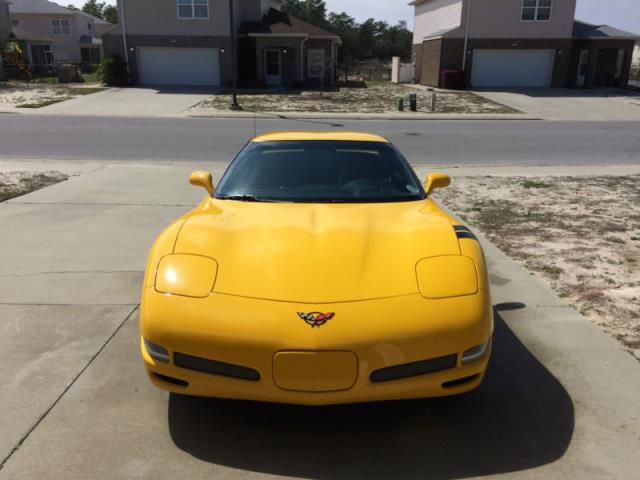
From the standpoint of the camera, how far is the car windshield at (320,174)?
162 inches

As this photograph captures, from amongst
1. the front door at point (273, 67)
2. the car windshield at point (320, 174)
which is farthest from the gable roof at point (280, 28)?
the car windshield at point (320, 174)

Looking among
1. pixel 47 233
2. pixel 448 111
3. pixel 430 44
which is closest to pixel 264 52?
pixel 430 44

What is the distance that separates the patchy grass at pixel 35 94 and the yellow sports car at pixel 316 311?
26029mm

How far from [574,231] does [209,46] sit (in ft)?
104

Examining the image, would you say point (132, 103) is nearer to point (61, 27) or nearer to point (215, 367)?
point (215, 367)

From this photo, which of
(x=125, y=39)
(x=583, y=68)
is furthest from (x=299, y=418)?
(x=583, y=68)

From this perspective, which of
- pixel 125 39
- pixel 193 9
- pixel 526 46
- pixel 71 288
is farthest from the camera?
pixel 526 46

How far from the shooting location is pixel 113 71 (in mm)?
34000

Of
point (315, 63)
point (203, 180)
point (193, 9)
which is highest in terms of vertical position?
point (193, 9)

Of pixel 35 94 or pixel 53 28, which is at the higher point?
pixel 53 28

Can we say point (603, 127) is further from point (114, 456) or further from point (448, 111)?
point (114, 456)

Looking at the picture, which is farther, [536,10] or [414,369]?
[536,10]

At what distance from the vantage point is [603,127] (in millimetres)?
21172

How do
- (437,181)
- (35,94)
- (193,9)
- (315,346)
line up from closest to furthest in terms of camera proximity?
(315,346)
(437,181)
(35,94)
(193,9)
